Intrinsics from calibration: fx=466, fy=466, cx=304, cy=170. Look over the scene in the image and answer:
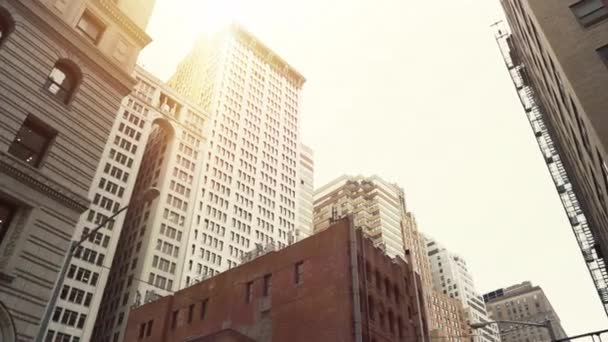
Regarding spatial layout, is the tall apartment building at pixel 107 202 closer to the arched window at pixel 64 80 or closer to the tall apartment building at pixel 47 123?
the tall apartment building at pixel 47 123

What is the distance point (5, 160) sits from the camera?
17766mm

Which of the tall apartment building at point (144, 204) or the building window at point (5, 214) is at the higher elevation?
the tall apartment building at point (144, 204)

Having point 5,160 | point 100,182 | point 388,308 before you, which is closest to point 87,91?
point 5,160

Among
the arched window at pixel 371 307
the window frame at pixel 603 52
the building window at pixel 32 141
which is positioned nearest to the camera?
the building window at pixel 32 141

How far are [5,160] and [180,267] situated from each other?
8269cm

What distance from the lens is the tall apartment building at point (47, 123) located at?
17.4 m

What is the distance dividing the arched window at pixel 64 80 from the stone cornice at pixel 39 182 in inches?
169

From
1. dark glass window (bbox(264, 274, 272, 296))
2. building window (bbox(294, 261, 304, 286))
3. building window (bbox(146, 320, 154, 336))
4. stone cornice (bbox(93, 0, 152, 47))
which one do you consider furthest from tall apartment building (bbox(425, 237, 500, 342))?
stone cornice (bbox(93, 0, 152, 47))

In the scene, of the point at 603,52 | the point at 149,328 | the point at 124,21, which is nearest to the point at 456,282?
the point at 149,328

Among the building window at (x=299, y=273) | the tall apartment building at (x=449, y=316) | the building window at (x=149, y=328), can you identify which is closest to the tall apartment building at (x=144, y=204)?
the building window at (x=149, y=328)

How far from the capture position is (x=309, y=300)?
138ft

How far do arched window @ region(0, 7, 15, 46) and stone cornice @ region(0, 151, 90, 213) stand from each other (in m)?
6.09

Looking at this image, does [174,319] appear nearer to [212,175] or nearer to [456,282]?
[212,175]

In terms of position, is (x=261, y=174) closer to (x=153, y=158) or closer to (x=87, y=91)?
(x=153, y=158)
